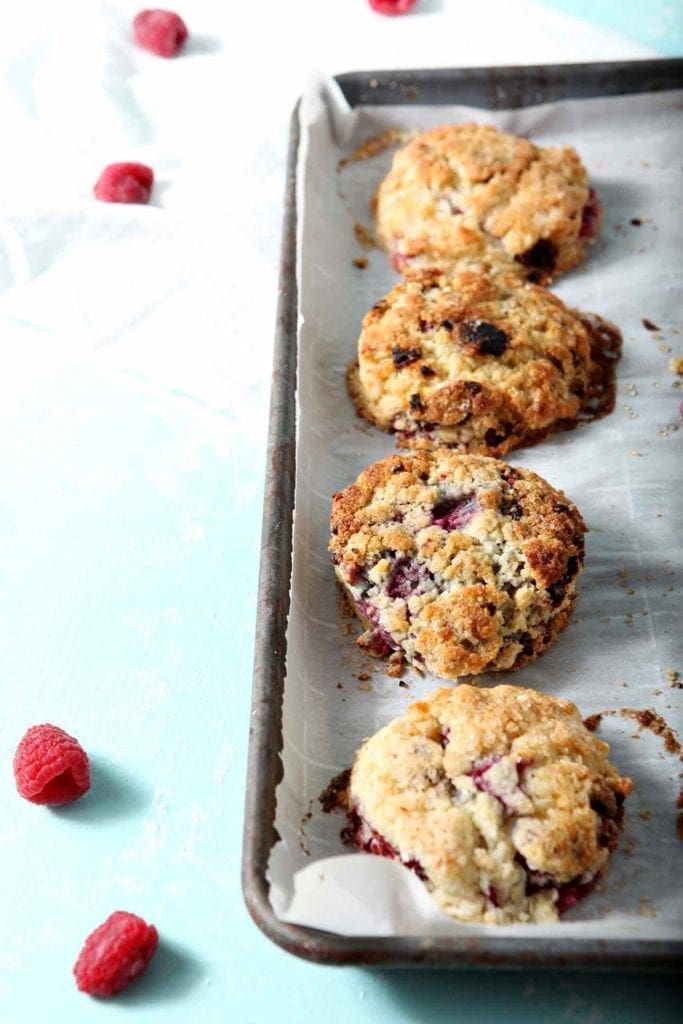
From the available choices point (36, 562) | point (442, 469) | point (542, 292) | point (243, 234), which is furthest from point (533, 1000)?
point (243, 234)

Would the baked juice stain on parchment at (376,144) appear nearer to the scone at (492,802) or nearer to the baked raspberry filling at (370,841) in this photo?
the scone at (492,802)

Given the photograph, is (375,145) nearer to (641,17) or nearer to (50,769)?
(641,17)

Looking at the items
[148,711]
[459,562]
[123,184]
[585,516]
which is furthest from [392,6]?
[148,711]

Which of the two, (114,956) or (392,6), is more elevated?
(392,6)

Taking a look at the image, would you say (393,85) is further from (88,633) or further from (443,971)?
(443,971)

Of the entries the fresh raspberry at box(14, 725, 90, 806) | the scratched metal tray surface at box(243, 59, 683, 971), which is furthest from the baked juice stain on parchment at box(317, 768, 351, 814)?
the fresh raspberry at box(14, 725, 90, 806)

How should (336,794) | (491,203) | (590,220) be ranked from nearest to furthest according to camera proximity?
1. (336,794)
2. (491,203)
3. (590,220)
